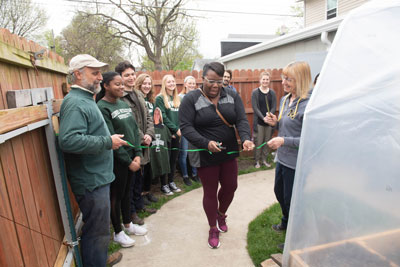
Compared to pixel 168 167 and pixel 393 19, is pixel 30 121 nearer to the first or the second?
pixel 393 19

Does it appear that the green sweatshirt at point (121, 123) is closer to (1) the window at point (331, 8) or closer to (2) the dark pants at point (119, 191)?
(2) the dark pants at point (119, 191)

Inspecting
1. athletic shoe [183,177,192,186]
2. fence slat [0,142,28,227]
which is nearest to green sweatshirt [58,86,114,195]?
fence slat [0,142,28,227]

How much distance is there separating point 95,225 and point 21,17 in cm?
2348

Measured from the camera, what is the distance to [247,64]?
45.4 ft

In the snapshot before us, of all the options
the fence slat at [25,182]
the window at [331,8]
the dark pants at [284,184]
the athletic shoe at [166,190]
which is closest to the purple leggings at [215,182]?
the dark pants at [284,184]

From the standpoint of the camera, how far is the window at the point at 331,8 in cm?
1228

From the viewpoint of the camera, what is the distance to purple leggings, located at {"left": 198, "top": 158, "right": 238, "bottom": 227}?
288 cm

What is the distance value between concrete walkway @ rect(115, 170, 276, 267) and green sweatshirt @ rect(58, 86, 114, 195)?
1223 millimetres

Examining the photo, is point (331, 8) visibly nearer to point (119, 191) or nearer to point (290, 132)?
point (290, 132)

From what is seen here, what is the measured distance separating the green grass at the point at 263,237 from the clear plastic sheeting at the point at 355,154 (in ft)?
3.06

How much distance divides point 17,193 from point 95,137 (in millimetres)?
628

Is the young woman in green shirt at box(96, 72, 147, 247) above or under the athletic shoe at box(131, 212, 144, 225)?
above

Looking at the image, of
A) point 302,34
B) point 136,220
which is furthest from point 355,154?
point 302,34

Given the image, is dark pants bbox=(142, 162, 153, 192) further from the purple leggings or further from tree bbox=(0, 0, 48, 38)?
tree bbox=(0, 0, 48, 38)
